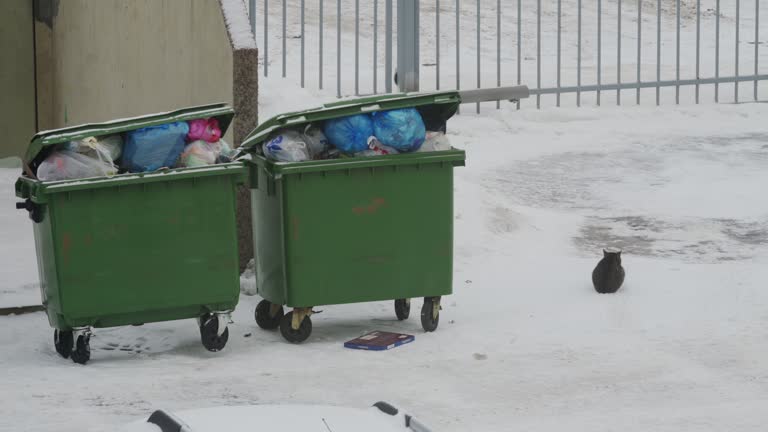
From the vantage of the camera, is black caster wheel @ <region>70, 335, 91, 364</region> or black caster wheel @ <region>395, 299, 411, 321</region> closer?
black caster wheel @ <region>70, 335, 91, 364</region>

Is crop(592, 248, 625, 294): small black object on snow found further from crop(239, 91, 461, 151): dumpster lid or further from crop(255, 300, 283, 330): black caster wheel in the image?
crop(255, 300, 283, 330): black caster wheel

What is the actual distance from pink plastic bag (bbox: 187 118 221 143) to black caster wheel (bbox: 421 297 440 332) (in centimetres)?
125

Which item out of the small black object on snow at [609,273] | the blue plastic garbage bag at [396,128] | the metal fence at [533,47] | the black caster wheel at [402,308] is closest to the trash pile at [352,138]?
the blue plastic garbage bag at [396,128]

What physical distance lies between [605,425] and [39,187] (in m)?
2.48

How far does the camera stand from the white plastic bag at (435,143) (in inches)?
248

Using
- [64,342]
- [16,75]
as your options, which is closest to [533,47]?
[16,75]

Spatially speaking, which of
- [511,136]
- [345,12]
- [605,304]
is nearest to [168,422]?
[605,304]

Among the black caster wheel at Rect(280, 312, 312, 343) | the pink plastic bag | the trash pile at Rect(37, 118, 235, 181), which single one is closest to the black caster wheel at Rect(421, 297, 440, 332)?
the black caster wheel at Rect(280, 312, 312, 343)

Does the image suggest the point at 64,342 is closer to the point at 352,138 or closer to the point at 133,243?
the point at 133,243

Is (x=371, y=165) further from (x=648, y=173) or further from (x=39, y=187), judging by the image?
(x=648, y=173)

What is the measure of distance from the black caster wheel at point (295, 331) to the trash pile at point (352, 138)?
73cm

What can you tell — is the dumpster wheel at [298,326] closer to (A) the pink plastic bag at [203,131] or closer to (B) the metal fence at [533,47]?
(A) the pink plastic bag at [203,131]

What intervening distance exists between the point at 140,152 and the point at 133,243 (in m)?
0.39

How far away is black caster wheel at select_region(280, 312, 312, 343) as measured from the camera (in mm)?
6227
